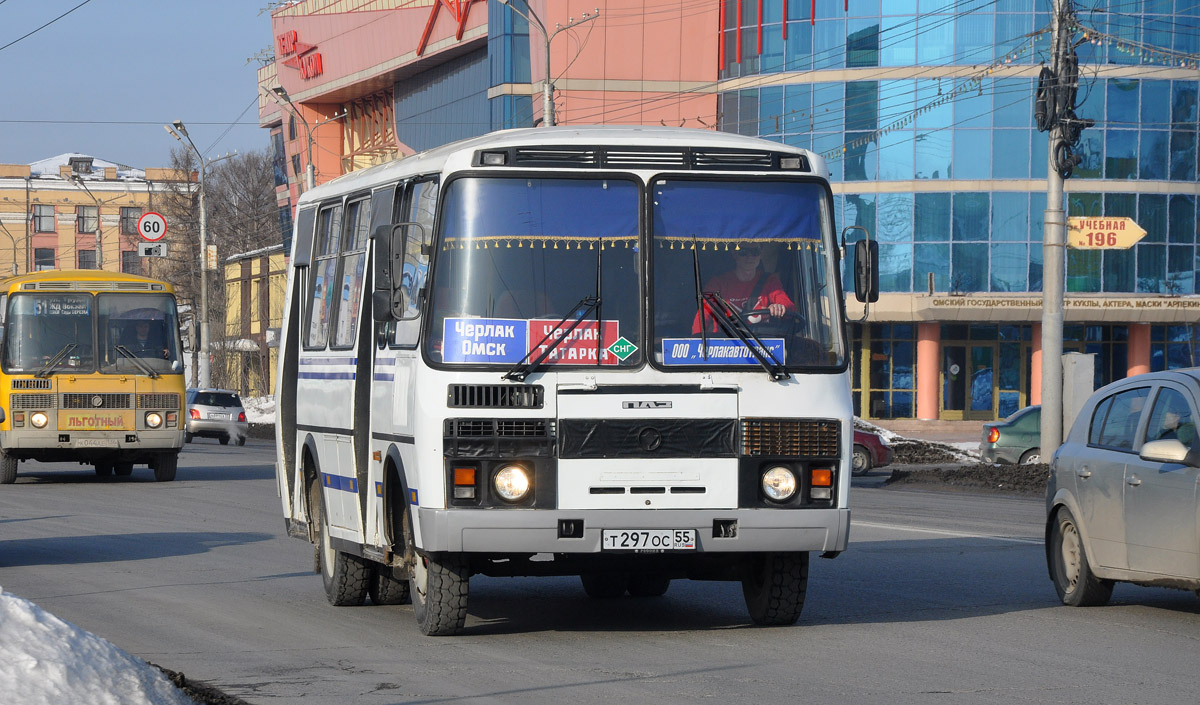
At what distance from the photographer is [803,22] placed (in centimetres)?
5853

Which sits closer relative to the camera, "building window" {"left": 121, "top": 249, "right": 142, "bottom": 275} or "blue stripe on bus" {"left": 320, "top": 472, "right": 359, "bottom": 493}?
"blue stripe on bus" {"left": 320, "top": 472, "right": 359, "bottom": 493}

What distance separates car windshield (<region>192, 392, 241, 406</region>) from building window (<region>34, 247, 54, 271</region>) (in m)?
77.0

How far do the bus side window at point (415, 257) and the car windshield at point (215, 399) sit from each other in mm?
39392

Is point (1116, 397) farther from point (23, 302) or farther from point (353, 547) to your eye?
point (23, 302)

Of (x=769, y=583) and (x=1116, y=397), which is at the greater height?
(x=1116, y=397)

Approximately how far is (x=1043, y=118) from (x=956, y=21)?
1180 inches

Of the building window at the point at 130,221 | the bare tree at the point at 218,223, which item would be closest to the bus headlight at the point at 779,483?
the bare tree at the point at 218,223

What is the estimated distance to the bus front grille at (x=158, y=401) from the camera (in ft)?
88.2

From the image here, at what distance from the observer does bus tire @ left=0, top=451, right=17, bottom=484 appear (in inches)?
1077

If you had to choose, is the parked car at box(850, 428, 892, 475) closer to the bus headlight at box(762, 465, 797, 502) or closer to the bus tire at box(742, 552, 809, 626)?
the bus tire at box(742, 552, 809, 626)

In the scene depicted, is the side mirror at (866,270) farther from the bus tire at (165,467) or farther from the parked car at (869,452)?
the parked car at (869,452)

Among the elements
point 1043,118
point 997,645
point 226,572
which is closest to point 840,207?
point 1043,118

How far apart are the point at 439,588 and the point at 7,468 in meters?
19.8

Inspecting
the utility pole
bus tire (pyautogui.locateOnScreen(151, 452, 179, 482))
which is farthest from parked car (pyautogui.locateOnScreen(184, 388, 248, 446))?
the utility pole
